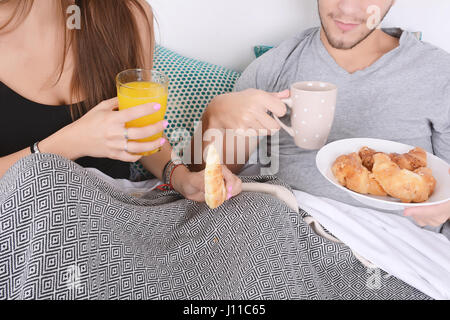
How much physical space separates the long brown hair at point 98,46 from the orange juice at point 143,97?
30cm

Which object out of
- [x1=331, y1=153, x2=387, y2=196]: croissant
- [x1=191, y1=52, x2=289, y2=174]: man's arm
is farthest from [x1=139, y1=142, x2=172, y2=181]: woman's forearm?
[x1=331, y1=153, x2=387, y2=196]: croissant

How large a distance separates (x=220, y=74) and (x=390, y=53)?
25.8 inches

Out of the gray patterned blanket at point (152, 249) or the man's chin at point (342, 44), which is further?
the man's chin at point (342, 44)

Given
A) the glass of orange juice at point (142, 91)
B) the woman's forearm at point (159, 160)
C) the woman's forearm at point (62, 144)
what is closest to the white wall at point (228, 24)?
the woman's forearm at point (159, 160)

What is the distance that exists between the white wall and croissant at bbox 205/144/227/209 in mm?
967

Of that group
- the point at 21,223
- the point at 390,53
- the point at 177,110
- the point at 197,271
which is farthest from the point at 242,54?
the point at 21,223

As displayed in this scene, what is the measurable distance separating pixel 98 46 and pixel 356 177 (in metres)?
0.87

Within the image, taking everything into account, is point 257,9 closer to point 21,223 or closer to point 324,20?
point 324,20

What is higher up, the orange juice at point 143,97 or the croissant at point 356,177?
the orange juice at point 143,97

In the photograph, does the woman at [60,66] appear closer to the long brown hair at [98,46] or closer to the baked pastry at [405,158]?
the long brown hair at [98,46]

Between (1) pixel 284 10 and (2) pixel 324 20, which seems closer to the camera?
(2) pixel 324 20

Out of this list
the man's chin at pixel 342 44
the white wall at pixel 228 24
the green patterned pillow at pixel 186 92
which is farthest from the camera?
the white wall at pixel 228 24

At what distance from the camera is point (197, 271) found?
0.92 m

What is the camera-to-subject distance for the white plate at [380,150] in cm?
88
